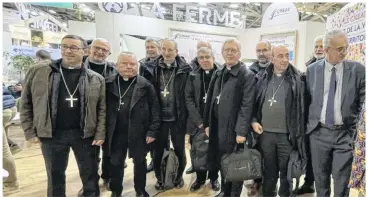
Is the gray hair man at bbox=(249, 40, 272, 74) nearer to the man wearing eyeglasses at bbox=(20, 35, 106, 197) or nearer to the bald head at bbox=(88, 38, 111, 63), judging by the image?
the bald head at bbox=(88, 38, 111, 63)

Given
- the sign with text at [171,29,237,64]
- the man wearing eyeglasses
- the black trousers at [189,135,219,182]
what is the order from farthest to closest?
the sign with text at [171,29,237,64]
the black trousers at [189,135,219,182]
the man wearing eyeglasses

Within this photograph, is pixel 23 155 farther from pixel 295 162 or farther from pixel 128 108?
pixel 295 162

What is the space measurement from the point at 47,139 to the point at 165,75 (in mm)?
1156

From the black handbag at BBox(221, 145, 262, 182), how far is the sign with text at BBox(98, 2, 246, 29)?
411 cm

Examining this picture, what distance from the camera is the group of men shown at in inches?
75.3

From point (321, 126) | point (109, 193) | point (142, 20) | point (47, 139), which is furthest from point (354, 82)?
point (142, 20)

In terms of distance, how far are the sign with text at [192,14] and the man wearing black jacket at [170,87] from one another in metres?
3.10

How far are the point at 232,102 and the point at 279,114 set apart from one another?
371mm

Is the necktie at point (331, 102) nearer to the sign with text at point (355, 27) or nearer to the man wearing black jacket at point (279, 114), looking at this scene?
the man wearing black jacket at point (279, 114)

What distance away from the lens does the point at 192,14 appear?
6098 mm

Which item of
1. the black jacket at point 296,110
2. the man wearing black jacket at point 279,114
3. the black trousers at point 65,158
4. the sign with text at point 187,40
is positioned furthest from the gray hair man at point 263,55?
the sign with text at point 187,40

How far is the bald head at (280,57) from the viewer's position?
209cm

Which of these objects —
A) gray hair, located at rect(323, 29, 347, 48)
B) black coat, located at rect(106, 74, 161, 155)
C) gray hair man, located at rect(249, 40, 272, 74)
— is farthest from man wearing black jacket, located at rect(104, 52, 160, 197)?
gray hair, located at rect(323, 29, 347, 48)

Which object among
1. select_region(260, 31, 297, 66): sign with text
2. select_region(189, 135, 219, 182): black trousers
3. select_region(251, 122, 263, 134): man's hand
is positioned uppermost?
select_region(260, 31, 297, 66): sign with text
